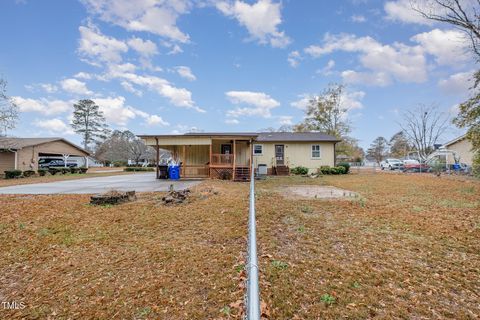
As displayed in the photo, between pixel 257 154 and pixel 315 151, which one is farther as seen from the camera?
pixel 315 151

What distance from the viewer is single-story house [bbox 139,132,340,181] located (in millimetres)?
15102

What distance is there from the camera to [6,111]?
1744 cm

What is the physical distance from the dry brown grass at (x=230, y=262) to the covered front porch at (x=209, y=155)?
8227 millimetres

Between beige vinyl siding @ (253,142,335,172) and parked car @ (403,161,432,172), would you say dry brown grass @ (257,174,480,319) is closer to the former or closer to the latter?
beige vinyl siding @ (253,142,335,172)

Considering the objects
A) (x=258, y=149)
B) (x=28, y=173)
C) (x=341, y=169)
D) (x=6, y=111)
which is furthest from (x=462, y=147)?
(x=28, y=173)

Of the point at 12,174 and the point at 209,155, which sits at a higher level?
the point at 209,155

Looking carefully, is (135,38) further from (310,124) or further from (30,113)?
(310,124)

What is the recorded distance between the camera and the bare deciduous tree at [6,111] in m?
17.3

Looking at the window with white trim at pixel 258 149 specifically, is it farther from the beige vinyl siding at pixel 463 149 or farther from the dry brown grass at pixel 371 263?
the beige vinyl siding at pixel 463 149

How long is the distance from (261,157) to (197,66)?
9552 mm

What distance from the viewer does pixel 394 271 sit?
3.10 metres

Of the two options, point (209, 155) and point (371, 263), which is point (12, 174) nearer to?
point (209, 155)

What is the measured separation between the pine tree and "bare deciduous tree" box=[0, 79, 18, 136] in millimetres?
28537

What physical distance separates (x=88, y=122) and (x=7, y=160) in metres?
25.0
